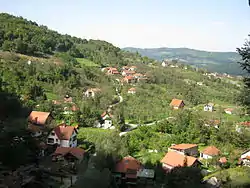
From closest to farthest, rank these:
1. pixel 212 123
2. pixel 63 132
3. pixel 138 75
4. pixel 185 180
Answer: pixel 185 180 < pixel 63 132 < pixel 212 123 < pixel 138 75

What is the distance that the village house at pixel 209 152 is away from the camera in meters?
21.2

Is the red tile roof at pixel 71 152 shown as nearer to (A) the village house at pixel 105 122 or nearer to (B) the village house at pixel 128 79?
(A) the village house at pixel 105 122

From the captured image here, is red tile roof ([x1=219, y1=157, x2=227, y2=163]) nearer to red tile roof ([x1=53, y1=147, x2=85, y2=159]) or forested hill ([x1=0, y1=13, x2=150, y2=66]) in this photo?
red tile roof ([x1=53, y1=147, x2=85, y2=159])

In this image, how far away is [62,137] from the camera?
2073 cm

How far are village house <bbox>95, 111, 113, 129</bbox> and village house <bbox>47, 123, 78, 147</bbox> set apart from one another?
622cm

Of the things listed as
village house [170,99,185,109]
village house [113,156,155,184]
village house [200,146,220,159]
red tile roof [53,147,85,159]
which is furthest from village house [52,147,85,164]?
village house [170,99,185,109]

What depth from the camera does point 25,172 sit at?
9.21m

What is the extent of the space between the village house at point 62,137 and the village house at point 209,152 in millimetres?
9264

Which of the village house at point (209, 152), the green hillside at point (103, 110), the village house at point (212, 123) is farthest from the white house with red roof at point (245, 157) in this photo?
the village house at point (212, 123)

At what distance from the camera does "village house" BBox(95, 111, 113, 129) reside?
27672mm

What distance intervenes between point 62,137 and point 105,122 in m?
7.93

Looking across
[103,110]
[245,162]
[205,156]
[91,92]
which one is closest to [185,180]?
[245,162]

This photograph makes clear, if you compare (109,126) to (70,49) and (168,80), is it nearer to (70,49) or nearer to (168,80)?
(168,80)

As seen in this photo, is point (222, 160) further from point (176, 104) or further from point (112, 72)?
point (112, 72)
